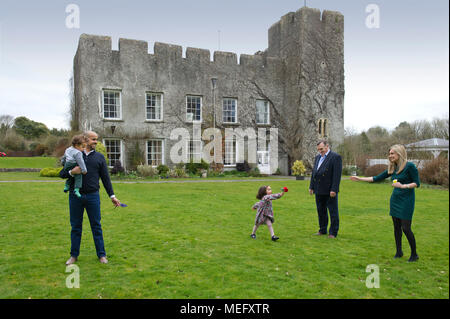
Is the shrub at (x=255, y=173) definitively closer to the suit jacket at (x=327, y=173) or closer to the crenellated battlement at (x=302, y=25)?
the crenellated battlement at (x=302, y=25)

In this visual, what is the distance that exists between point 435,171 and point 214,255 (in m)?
15.7

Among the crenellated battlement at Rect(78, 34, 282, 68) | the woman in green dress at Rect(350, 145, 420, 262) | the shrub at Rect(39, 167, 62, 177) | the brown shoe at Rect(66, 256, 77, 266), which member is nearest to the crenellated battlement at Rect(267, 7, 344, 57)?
the crenellated battlement at Rect(78, 34, 282, 68)

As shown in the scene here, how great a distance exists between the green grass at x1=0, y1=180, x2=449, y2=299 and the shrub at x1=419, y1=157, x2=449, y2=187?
8.26m

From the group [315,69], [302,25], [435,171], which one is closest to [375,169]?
[435,171]

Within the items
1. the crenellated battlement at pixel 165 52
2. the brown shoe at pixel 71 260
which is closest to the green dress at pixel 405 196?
the brown shoe at pixel 71 260

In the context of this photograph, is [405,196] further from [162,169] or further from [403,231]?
[162,169]

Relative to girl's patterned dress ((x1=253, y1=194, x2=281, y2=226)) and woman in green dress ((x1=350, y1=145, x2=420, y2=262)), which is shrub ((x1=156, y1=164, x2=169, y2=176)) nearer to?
girl's patterned dress ((x1=253, y1=194, x2=281, y2=226))

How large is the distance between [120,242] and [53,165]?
15505 millimetres

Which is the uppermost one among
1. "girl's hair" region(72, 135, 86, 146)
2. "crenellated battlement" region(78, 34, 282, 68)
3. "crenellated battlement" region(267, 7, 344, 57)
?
"crenellated battlement" region(267, 7, 344, 57)

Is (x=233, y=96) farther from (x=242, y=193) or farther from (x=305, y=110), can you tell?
(x=242, y=193)

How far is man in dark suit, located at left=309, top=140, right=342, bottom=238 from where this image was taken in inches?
250

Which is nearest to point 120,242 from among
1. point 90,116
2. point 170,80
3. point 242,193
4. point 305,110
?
Answer: point 242,193

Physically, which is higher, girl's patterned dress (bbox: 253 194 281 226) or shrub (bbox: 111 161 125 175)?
shrub (bbox: 111 161 125 175)

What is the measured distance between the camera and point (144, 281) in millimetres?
4145
